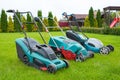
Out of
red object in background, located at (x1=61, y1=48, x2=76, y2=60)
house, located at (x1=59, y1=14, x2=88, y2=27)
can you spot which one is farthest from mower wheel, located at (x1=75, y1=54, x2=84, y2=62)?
house, located at (x1=59, y1=14, x2=88, y2=27)

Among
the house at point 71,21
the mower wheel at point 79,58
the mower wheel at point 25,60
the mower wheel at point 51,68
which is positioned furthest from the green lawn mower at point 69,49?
the mower wheel at point 51,68

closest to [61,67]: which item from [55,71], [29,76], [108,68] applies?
[55,71]

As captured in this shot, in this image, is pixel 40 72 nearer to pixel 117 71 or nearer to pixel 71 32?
pixel 117 71

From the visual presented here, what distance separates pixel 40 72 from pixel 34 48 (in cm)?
73

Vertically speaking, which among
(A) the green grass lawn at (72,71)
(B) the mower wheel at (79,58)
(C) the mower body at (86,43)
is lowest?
(A) the green grass lawn at (72,71)

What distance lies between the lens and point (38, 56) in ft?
21.5

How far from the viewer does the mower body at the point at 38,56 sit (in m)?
6.36

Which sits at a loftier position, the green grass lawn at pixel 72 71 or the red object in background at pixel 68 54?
the red object in background at pixel 68 54

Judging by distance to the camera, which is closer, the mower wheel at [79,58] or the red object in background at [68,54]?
the mower wheel at [79,58]

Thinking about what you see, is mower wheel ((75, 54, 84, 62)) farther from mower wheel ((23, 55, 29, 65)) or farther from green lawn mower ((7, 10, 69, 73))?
mower wheel ((23, 55, 29, 65))

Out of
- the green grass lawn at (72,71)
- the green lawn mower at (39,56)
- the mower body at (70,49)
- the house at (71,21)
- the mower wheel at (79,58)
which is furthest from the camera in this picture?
the house at (71,21)

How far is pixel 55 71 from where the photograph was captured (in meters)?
6.16

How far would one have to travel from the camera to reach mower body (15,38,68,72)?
636cm

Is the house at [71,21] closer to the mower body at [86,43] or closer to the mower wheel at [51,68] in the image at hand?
the mower body at [86,43]
